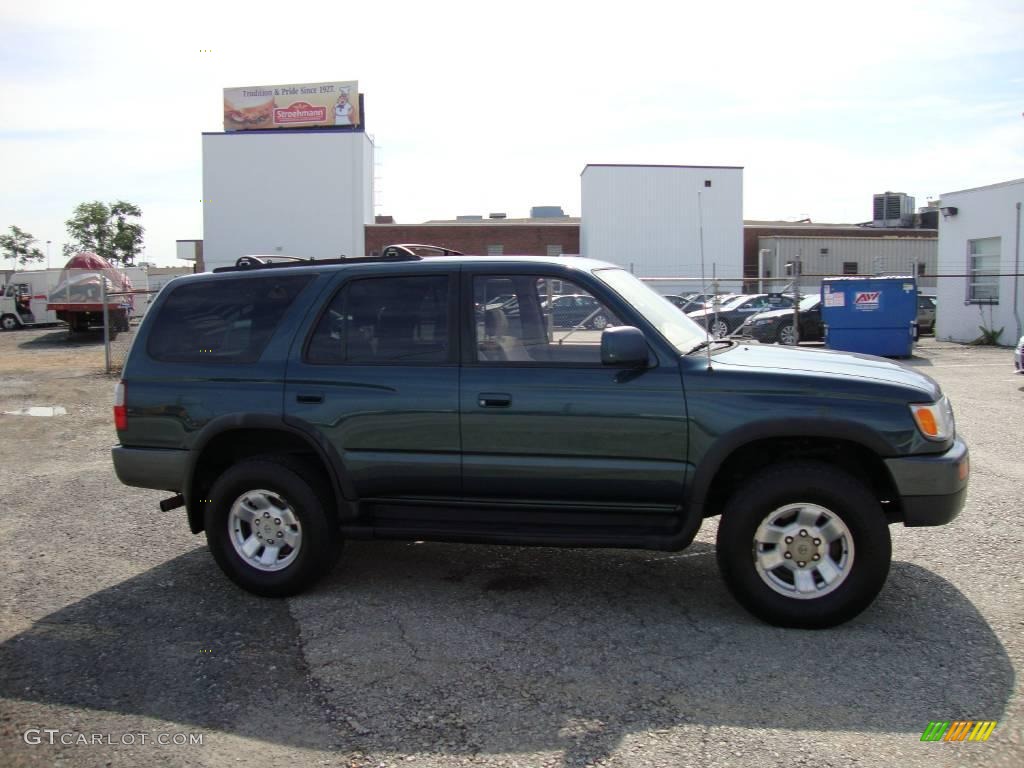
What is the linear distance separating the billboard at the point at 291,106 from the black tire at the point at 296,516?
1921 inches

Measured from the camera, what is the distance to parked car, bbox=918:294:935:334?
2650cm

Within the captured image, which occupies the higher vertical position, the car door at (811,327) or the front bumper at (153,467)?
the car door at (811,327)

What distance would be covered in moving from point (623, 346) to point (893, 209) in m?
56.9

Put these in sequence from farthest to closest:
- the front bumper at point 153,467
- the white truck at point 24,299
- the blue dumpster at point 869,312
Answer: the white truck at point 24,299 → the blue dumpster at point 869,312 → the front bumper at point 153,467

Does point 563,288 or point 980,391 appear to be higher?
point 563,288

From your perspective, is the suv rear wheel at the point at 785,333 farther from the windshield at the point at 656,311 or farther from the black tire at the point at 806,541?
the black tire at the point at 806,541

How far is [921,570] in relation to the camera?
18.0ft

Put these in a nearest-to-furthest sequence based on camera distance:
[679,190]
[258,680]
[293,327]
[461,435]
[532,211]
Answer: [258,680]
[461,435]
[293,327]
[679,190]
[532,211]

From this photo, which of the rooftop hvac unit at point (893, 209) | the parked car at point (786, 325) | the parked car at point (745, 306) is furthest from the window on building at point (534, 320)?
the rooftop hvac unit at point (893, 209)

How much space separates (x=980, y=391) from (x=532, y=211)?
47.7 meters

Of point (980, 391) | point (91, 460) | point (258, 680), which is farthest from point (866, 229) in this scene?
point (258, 680)

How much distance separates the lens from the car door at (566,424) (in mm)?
4641

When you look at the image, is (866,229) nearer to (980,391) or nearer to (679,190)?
(679,190)

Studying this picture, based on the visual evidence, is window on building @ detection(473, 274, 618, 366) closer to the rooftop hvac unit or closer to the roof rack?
the roof rack
